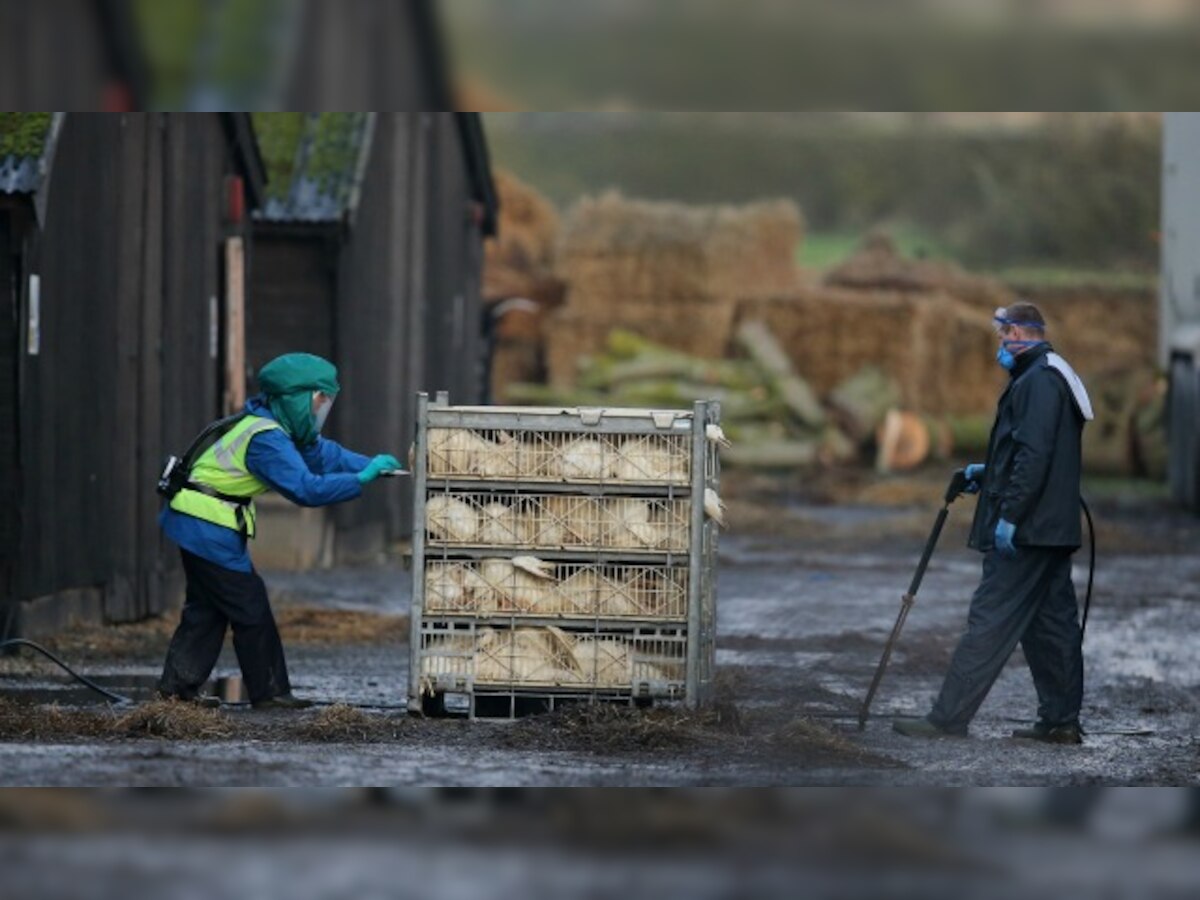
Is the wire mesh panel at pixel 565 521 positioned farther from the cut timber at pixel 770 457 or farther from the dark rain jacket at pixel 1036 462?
the cut timber at pixel 770 457

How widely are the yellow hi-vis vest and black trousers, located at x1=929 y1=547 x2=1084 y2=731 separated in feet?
11.1

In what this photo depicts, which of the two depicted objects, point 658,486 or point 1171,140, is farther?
point 1171,140

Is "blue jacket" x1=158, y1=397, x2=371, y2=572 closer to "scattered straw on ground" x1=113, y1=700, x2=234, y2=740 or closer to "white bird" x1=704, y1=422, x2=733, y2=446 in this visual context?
"scattered straw on ground" x1=113, y1=700, x2=234, y2=740

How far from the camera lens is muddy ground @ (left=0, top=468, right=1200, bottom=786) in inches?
332

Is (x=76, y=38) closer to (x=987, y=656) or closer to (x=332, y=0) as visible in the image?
(x=332, y=0)

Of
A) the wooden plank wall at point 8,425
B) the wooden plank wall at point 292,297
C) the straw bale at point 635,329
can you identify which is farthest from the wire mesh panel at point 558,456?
the straw bale at point 635,329

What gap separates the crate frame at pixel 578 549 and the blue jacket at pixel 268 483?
1.66 feet

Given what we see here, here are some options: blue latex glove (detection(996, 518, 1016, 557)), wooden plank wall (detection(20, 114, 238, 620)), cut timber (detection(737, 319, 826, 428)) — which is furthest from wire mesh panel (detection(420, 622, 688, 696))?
cut timber (detection(737, 319, 826, 428))

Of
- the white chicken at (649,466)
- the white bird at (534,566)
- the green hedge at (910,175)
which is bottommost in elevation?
the white bird at (534,566)

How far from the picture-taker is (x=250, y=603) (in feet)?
34.3

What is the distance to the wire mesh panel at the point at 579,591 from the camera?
9.90m

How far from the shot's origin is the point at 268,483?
10.3m

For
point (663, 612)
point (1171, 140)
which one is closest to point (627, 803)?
point (663, 612)

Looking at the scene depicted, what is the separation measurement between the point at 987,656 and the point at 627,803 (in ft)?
13.5
